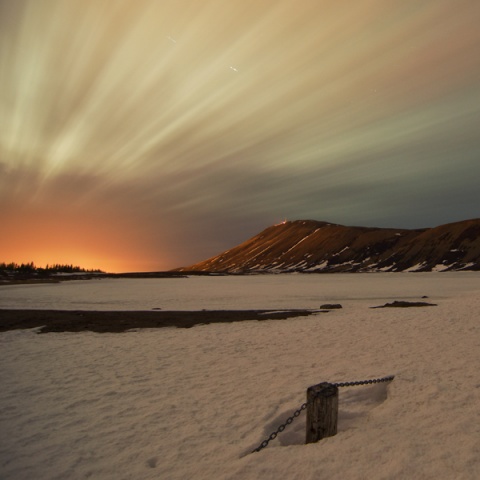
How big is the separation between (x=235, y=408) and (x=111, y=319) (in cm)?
1784

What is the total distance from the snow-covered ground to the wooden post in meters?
0.24

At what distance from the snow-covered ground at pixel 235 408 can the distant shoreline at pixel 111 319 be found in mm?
4679

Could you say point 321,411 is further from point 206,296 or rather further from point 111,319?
point 206,296

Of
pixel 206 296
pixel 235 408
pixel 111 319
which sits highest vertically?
pixel 111 319

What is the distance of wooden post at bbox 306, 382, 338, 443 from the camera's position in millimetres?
6812

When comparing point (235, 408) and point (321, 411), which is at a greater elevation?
point (321, 411)

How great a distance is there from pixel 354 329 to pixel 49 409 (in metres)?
13.9

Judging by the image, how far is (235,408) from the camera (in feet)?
30.3

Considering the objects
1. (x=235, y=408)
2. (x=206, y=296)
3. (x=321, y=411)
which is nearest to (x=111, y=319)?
(x=235, y=408)

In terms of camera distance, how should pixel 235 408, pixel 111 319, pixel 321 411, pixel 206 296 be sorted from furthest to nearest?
pixel 206 296 < pixel 111 319 < pixel 235 408 < pixel 321 411

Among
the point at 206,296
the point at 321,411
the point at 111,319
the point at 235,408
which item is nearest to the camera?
the point at 321,411

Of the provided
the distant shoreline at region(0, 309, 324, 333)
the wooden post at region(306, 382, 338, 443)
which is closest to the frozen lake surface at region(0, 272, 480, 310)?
the distant shoreline at region(0, 309, 324, 333)

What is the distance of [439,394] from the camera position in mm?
8922

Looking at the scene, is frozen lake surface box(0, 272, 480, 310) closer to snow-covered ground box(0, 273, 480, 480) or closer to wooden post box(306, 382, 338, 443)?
snow-covered ground box(0, 273, 480, 480)
